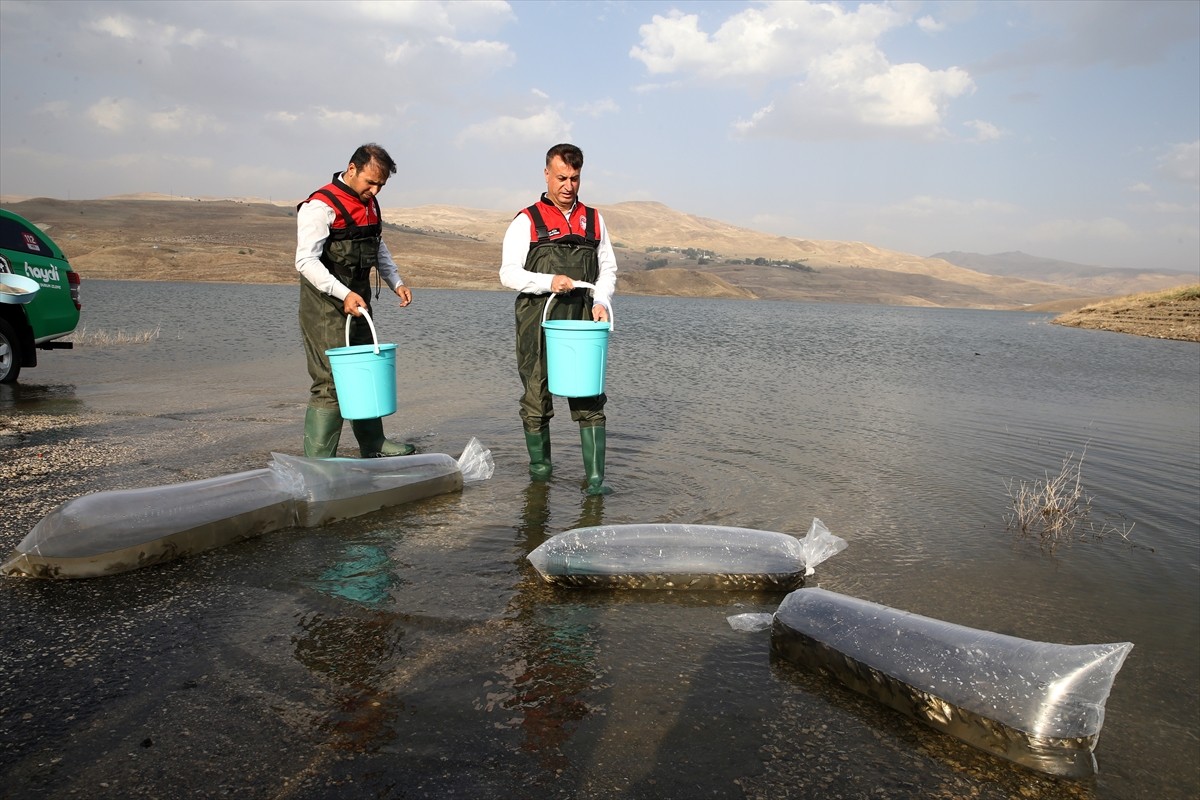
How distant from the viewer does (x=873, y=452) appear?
812 cm

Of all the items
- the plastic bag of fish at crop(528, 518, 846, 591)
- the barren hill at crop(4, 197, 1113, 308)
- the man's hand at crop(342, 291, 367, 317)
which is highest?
the barren hill at crop(4, 197, 1113, 308)

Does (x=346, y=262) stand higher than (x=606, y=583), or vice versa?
(x=346, y=262)

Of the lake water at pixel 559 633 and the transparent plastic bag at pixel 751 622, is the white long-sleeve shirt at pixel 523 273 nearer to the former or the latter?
the lake water at pixel 559 633

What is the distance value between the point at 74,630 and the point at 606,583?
7.48 ft

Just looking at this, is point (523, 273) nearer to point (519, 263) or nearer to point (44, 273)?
point (519, 263)

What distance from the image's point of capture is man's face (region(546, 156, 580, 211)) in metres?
5.50

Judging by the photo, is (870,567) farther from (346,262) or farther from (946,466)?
(346,262)

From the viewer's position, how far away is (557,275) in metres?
5.64

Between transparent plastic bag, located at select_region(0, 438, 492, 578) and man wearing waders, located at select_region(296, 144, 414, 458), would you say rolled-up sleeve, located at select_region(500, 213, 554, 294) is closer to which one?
man wearing waders, located at select_region(296, 144, 414, 458)

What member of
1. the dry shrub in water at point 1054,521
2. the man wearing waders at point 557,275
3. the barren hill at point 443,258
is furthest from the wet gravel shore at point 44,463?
the barren hill at point 443,258

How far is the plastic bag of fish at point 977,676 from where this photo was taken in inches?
103

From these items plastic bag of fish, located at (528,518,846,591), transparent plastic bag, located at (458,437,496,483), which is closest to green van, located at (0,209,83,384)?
transparent plastic bag, located at (458,437,496,483)

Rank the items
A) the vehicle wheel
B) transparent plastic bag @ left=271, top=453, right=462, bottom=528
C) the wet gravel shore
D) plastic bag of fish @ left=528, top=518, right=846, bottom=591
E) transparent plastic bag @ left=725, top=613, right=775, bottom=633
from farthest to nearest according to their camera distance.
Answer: the vehicle wheel → transparent plastic bag @ left=271, top=453, right=462, bottom=528 → the wet gravel shore → plastic bag of fish @ left=528, top=518, right=846, bottom=591 → transparent plastic bag @ left=725, top=613, right=775, bottom=633

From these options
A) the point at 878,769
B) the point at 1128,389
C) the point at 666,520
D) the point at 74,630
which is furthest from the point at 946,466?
the point at 1128,389
